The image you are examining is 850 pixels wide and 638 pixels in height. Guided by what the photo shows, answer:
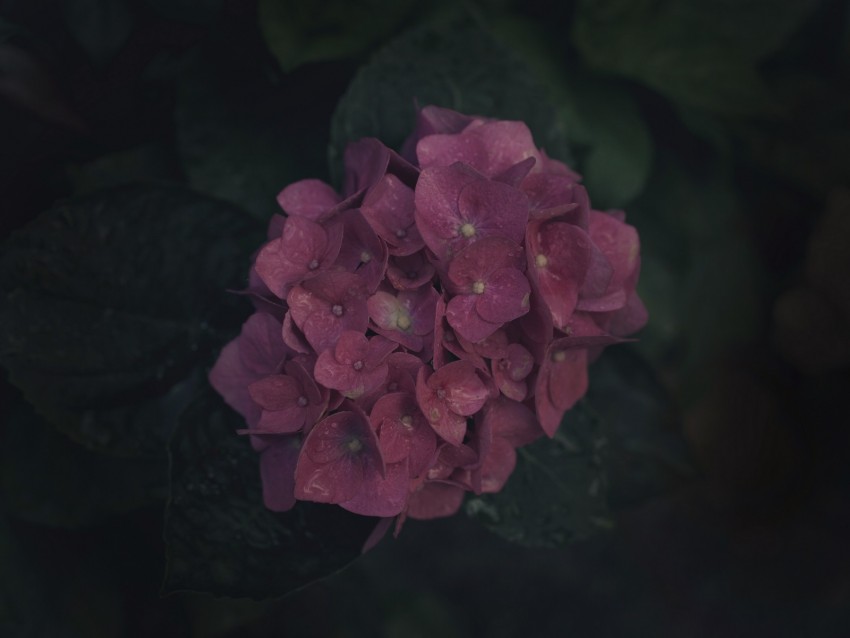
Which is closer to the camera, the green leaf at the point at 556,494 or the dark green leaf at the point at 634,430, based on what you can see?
the green leaf at the point at 556,494

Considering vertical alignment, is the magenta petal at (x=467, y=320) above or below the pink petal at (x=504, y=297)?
below

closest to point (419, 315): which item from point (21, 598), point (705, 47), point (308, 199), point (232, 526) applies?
point (308, 199)

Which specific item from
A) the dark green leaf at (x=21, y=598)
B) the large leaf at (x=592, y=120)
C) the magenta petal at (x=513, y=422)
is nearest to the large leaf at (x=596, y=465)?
the magenta petal at (x=513, y=422)

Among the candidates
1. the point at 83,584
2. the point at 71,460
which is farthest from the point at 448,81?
the point at 83,584

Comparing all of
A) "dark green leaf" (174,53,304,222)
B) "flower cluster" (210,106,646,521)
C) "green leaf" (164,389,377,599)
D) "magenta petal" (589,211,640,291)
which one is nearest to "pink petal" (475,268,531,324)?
"flower cluster" (210,106,646,521)

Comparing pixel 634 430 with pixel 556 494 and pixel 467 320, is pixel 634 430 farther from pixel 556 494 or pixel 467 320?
pixel 467 320

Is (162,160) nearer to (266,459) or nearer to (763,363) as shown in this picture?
(266,459)

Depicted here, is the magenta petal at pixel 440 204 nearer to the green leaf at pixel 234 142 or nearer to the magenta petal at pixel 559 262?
the magenta petal at pixel 559 262

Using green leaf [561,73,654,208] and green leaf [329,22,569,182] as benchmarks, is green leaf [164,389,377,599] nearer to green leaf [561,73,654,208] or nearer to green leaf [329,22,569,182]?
green leaf [329,22,569,182]
